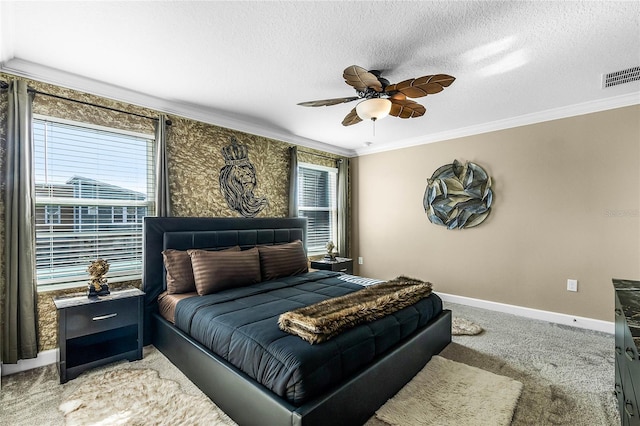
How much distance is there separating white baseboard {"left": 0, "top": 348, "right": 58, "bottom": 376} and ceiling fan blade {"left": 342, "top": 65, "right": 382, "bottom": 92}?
332 centimetres

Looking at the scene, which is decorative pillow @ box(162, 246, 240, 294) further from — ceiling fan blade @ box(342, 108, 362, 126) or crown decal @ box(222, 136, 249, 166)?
ceiling fan blade @ box(342, 108, 362, 126)

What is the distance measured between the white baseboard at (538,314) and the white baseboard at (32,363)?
452 centimetres

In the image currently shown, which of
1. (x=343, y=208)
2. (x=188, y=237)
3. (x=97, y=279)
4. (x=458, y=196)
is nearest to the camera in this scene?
(x=97, y=279)

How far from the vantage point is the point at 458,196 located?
4.29 metres

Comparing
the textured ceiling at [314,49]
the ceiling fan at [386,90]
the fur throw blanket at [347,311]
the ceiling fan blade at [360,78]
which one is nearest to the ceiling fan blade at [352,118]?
the ceiling fan at [386,90]

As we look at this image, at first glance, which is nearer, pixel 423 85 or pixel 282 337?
pixel 282 337

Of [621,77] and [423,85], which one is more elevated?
[621,77]

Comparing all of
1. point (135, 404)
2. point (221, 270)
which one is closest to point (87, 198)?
point (221, 270)

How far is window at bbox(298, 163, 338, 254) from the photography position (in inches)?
199

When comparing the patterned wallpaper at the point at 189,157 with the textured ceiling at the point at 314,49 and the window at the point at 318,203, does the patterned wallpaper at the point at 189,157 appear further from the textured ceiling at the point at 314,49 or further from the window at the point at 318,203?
the window at the point at 318,203

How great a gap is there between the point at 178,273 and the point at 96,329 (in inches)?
29.1

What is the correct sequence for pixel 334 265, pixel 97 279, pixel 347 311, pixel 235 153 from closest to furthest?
pixel 347 311 → pixel 97 279 → pixel 235 153 → pixel 334 265

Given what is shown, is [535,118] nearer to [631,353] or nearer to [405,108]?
[405,108]

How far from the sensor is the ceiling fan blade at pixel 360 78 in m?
2.04
